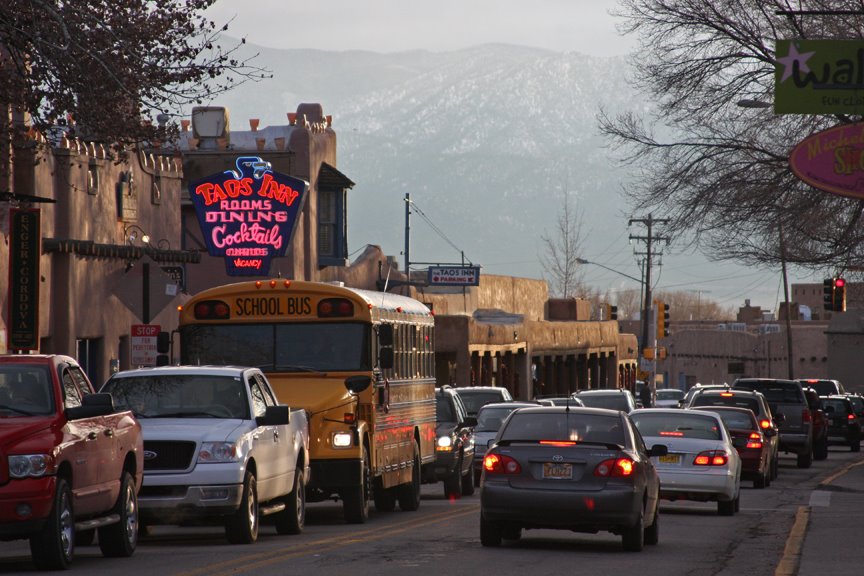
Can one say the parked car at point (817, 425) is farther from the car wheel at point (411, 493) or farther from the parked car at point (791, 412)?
the car wheel at point (411, 493)

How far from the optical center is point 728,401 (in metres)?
33.4

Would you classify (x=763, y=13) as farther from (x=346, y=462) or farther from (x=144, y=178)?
(x=346, y=462)

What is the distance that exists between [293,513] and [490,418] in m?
12.7

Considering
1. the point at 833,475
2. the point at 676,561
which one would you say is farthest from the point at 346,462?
the point at 833,475

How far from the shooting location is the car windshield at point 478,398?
116 feet

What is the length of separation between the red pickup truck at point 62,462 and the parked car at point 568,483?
360 centimetres

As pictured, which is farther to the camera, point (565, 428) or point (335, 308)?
point (335, 308)

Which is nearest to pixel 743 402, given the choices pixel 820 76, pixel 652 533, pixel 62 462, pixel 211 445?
pixel 820 76

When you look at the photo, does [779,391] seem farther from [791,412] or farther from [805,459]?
[805,459]

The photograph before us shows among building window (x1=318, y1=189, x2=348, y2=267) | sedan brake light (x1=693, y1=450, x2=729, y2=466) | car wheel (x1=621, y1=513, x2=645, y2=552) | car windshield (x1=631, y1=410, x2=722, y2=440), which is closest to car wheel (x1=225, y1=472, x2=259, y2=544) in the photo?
car wheel (x1=621, y1=513, x2=645, y2=552)

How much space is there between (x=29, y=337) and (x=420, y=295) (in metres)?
35.4

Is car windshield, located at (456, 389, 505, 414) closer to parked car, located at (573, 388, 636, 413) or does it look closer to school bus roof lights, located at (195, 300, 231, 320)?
parked car, located at (573, 388, 636, 413)

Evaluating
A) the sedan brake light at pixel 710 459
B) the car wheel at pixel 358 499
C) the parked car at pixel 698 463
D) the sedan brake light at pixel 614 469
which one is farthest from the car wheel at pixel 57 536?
the sedan brake light at pixel 710 459

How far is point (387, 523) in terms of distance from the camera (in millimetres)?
20875
